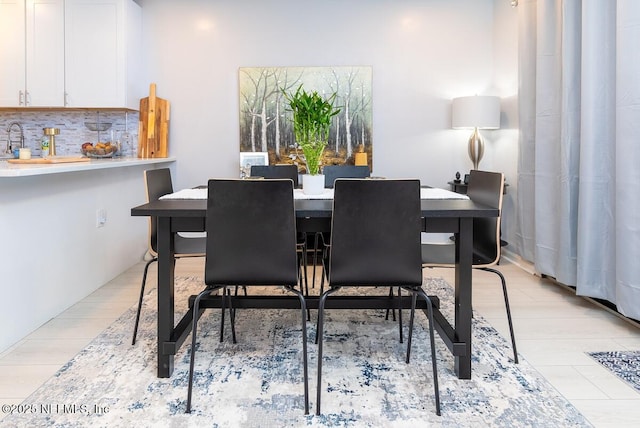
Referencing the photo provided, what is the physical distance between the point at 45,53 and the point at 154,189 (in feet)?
8.48

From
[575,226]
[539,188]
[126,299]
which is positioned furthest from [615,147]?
[126,299]

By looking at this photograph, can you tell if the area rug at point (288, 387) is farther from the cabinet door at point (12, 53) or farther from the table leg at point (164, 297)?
the cabinet door at point (12, 53)

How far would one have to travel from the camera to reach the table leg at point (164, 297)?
6.94 ft

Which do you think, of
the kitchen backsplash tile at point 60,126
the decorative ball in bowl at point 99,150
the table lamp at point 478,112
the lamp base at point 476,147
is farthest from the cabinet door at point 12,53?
the lamp base at point 476,147

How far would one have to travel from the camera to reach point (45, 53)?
4.34m

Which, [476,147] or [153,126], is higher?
[153,126]

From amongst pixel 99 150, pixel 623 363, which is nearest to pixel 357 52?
pixel 99 150

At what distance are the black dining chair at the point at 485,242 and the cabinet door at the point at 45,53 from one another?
361cm

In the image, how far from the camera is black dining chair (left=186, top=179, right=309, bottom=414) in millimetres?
1921

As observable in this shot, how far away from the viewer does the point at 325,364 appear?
7.46 ft

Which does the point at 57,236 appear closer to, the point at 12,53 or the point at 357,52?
the point at 12,53

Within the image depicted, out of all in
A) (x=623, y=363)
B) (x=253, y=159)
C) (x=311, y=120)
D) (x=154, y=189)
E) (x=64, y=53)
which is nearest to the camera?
(x=623, y=363)

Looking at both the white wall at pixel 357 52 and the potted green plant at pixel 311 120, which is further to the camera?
the white wall at pixel 357 52

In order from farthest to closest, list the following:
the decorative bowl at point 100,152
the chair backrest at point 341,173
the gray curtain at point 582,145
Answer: the decorative bowl at point 100,152 < the chair backrest at point 341,173 < the gray curtain at point 582,145
